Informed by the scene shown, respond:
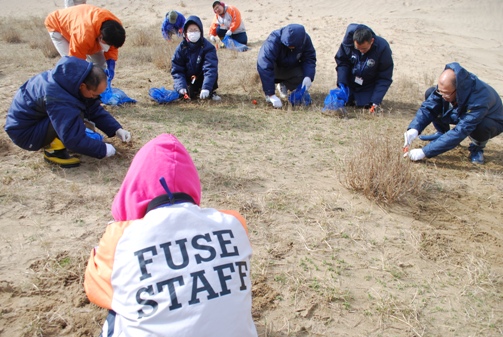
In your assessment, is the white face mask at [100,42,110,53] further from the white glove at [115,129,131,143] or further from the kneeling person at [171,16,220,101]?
the white glove at [115,129,131,143]

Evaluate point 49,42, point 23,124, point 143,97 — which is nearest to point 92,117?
point 23,124

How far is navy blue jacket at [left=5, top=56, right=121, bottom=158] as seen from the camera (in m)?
3.16

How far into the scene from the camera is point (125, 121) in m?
4.48

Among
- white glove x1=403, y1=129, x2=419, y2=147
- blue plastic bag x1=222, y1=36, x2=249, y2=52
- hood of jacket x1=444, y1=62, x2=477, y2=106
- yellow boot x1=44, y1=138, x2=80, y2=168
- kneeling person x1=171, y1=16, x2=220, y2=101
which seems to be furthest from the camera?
blue plastic bag x1=222, y1=36, x2=249, y2=52

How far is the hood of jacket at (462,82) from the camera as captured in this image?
11.8ft

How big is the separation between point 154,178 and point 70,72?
200 cm

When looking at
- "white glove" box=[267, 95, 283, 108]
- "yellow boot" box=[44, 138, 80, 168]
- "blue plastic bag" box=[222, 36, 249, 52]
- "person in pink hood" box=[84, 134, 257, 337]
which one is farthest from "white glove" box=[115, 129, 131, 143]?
"blue plastic bag" box=[222, 36, 249, 52]

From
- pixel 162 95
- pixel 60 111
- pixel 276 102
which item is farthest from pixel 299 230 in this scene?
pixel 162 95

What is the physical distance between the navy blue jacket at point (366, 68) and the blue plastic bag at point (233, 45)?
3.37 metres

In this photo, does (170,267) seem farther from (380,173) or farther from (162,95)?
(162,95)

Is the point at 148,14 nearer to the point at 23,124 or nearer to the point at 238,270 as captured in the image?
the point at 23,124

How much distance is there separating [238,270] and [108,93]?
4041 millimetres

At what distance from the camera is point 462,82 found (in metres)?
3.62

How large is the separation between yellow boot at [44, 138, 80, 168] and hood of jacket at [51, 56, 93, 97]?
0.56 metres
